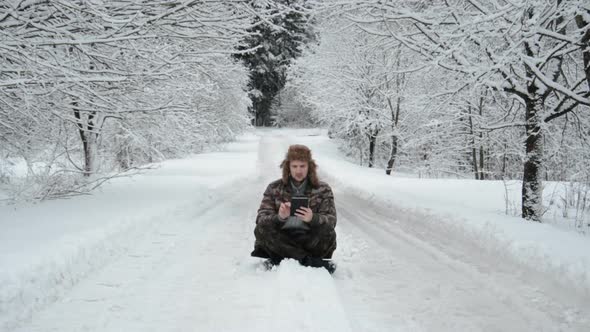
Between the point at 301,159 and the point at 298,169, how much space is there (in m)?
0.12

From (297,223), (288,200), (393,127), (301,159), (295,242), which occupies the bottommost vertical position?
(295,242)

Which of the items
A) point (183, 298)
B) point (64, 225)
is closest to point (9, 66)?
point (64, 225)

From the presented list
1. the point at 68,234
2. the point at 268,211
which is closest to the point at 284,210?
the point at 268,211

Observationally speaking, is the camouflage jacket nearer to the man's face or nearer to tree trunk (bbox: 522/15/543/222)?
the man's face

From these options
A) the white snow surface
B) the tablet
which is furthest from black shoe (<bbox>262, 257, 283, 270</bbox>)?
the tablet

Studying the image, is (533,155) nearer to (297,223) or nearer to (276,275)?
(297,223)

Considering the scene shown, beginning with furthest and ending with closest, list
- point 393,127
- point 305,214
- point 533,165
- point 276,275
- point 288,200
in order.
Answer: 1. point 393,127
2. point 533,165
3. point 288,200
4. point 276,275
5. point 305,214

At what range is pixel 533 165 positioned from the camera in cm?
752

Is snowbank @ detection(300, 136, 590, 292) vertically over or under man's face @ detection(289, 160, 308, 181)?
under

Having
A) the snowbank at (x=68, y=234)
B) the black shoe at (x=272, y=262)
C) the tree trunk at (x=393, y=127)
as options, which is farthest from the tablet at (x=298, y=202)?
the tree trunk at (x=393, y=127)

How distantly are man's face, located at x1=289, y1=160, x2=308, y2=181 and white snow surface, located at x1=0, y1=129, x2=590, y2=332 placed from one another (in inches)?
39.7

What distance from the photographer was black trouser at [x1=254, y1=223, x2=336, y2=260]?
5062 mm

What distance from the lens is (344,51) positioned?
22484 millimetres

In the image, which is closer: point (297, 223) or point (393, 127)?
point (297, 223)
